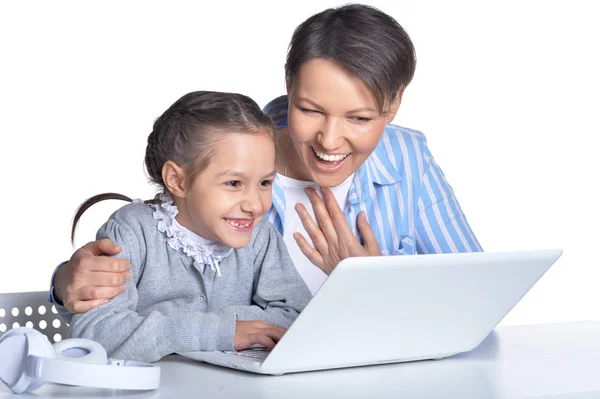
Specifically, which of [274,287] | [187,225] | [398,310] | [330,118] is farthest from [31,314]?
[398,310]

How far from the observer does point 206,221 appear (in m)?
1.76

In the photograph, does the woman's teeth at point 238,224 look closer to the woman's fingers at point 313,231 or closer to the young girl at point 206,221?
the young girl at point 206,221

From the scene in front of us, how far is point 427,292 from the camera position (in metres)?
1.41

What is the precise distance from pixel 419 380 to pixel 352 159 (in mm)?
796

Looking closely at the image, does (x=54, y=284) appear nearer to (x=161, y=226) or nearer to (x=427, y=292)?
(x=161, y=226)

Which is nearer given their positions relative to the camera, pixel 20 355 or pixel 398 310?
pixel 20 355

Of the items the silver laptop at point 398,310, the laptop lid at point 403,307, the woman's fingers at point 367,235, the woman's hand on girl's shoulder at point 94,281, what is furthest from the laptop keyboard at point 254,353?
the woman's fingers at point 367,235

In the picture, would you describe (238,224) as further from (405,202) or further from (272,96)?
(272,96)

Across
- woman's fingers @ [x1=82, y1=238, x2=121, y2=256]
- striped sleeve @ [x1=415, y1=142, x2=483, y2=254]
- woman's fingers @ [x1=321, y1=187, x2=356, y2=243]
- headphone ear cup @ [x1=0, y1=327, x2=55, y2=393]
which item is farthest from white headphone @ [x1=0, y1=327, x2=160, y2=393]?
striped sleeve @ [x1=415, y1=142, x2=483, y2=254]

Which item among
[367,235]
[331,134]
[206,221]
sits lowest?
[367,235]

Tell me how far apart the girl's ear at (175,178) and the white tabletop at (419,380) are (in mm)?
358

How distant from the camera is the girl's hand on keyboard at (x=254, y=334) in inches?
62.6

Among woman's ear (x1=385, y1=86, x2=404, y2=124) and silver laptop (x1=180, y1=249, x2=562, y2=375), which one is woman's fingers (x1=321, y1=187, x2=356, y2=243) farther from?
silver laptop (x1=180, y1=249, x2=562, y2=375)

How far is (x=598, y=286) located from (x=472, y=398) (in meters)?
2.41
